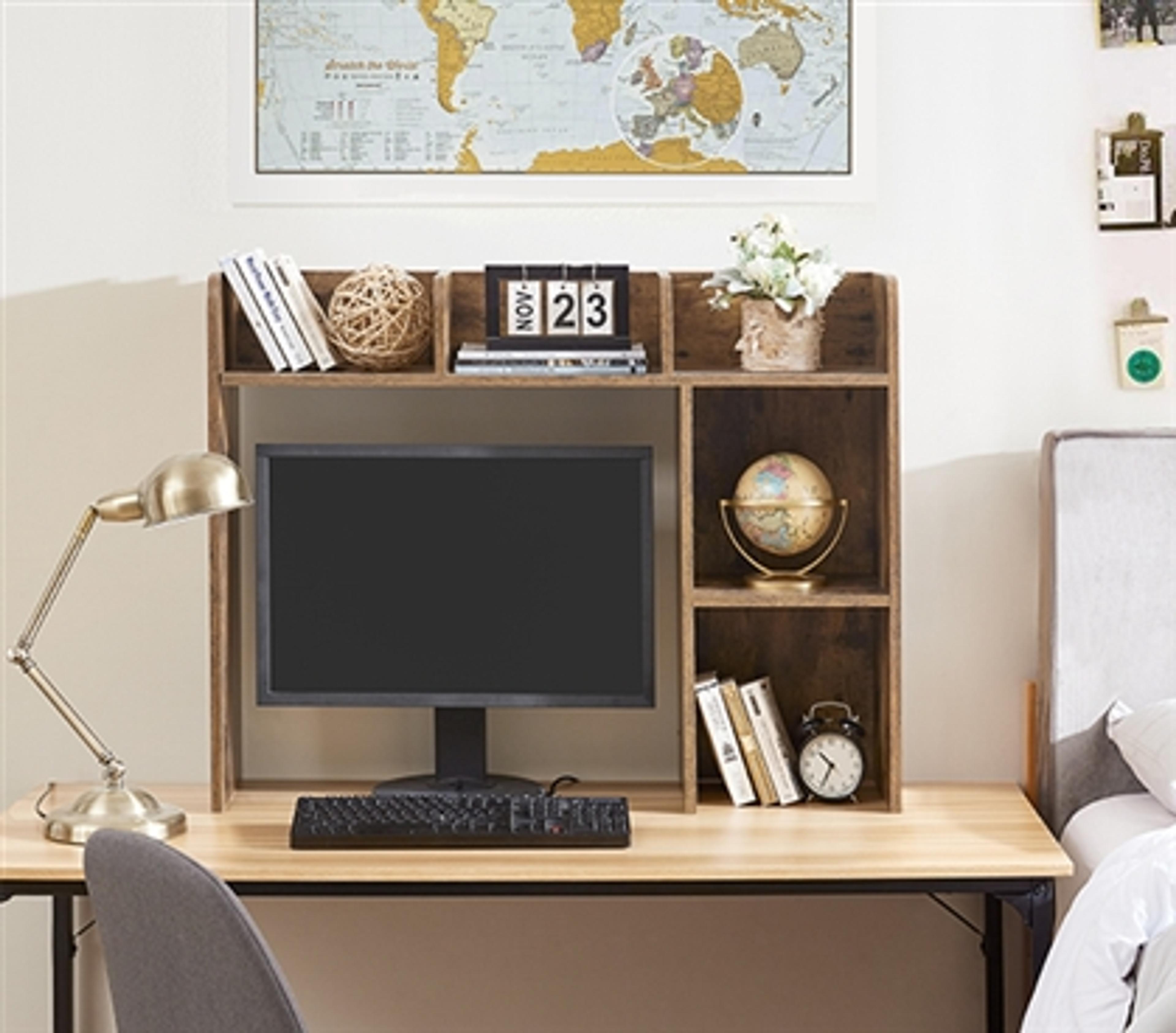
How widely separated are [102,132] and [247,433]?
0.50 metres

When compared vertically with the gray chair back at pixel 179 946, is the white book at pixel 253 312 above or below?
above

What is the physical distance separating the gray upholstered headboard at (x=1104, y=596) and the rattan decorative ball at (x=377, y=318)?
0.94m

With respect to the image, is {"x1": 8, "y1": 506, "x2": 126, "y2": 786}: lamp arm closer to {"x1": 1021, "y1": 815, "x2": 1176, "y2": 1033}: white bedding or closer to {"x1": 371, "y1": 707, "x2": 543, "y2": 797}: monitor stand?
{"x1": 371, "y1": 707, "x2": 543, "y2": 797}: monitor stand

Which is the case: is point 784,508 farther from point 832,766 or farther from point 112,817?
point 112,817

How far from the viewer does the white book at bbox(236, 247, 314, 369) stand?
2.38m

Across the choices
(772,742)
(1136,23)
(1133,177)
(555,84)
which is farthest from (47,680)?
(1136,23)

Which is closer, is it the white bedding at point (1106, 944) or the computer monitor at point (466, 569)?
the white bedding at point (1106, 944)

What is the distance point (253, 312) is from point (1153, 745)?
1.36 m

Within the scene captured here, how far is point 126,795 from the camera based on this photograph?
90.8 inches

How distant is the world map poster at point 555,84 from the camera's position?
8.44 ft

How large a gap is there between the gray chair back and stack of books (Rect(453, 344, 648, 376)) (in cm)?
100

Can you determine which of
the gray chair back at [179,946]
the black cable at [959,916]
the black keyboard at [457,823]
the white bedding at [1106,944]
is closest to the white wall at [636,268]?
the black cable at [959,916]

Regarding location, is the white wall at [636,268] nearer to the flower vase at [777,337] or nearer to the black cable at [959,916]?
the black cable at [959,916]

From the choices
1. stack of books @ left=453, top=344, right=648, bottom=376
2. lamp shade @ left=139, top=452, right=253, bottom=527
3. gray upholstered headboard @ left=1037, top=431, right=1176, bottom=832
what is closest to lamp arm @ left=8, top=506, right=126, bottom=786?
lamp shade @ left=139, top=452, right=253, bottom=527
